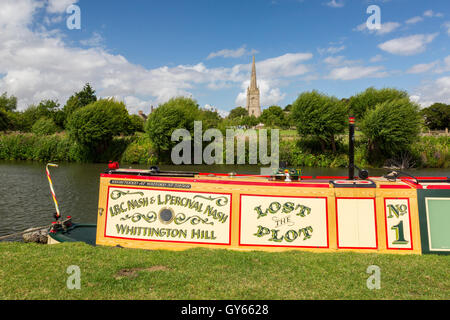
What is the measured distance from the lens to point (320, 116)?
34.4 metres

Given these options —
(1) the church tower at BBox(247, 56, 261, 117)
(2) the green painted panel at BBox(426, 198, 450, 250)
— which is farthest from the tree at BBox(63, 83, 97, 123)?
(1) the church tower at BBox(247, 56, 261, 117)

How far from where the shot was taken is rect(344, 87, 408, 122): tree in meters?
36.2

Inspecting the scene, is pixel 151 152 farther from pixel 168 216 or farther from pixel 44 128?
pixel 168 216

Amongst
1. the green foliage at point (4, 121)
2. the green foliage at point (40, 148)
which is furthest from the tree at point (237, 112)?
the green foliage at point (40, 148)

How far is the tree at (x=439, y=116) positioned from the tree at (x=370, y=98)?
46818 mm

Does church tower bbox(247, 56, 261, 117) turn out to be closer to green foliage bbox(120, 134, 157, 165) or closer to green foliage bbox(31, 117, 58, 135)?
green foliage bbox(31, 117, 58, 135)

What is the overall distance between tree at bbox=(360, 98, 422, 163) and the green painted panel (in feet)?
91.8

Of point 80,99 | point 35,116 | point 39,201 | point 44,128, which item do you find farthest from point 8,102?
point 39,201

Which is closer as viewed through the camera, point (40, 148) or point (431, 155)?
point (431, 155)

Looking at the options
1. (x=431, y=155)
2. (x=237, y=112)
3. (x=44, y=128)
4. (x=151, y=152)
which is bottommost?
(x=431, y=155)

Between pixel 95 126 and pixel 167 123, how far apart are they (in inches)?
383
